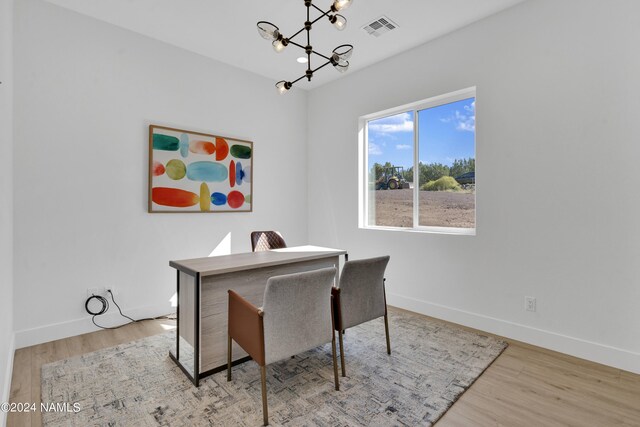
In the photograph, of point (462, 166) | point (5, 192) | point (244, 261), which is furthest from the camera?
point (462, 166)

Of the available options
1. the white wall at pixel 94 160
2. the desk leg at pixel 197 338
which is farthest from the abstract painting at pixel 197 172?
the desk leg at pixel 197 338

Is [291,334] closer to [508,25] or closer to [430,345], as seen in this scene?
[430,345]

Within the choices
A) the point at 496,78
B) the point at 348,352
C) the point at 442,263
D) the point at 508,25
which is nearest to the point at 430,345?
the point at 348,352

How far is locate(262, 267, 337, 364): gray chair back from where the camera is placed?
1729 millimetres

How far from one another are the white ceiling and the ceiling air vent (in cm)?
5

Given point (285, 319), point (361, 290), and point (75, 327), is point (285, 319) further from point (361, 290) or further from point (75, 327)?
point (75, 327)

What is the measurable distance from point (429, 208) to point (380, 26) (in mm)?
1881

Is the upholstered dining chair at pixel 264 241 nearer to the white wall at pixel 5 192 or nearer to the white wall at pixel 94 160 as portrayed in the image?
the white wall at pixel 94 160

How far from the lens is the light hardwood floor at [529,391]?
69.3 inches

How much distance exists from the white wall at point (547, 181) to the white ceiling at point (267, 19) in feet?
0.93

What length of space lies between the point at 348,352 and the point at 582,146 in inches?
93.6

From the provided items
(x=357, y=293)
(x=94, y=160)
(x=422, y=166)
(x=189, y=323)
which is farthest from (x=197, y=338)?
(x=422, y=166)

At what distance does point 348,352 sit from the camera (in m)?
2.53

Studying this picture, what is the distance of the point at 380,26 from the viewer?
9.92 ft
